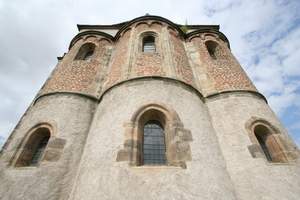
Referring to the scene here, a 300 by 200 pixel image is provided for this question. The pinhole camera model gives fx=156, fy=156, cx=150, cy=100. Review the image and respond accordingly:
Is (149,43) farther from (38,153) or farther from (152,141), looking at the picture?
(38,153)

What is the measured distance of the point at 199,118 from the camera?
5.17 metres

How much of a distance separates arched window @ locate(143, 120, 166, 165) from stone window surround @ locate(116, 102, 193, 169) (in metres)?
0.18

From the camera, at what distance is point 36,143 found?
549 cm

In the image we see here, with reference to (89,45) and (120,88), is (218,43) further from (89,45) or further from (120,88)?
(89,45)

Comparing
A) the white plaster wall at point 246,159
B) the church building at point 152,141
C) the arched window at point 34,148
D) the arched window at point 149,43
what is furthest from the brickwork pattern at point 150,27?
the arched window at point 34,148

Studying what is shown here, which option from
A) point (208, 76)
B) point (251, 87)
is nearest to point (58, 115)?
point (208, 76)

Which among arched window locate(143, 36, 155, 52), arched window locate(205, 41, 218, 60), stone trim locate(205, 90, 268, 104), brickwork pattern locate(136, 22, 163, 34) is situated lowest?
stone trim locate(205, 90, 268, 104)

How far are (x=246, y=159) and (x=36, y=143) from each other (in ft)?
22.6

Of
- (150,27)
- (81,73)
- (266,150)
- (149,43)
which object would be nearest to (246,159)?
(266,150)

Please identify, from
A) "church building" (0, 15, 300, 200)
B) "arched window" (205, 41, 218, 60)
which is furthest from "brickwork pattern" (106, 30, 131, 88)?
"arched window" (205, 41, 218, 60)

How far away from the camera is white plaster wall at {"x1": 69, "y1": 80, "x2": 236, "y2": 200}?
3.47m

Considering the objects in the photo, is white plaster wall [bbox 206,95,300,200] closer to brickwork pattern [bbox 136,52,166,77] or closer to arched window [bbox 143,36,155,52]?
brickwork pattern [bbox 136,52,166,77]

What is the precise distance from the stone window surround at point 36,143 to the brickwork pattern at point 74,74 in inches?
78.3

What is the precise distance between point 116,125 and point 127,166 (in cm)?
132
